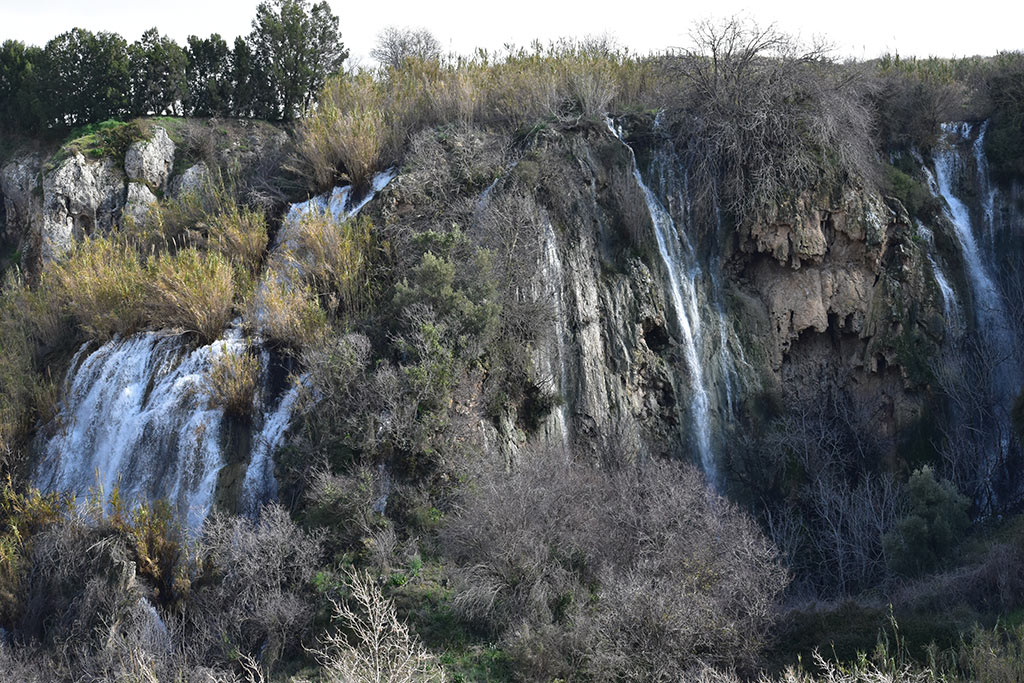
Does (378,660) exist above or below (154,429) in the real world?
below

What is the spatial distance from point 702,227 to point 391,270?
6.18 metres

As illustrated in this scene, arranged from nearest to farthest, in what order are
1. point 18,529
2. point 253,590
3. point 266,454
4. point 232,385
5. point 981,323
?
point 253,590 → point 18,529 → point 266,454 → point 232,385 → point 981,323

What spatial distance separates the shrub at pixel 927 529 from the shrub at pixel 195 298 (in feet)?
34.9

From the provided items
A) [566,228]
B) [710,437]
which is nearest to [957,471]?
[710,437]

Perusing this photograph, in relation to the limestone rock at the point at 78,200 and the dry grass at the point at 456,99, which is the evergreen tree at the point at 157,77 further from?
the dry grass at the point at 456,99

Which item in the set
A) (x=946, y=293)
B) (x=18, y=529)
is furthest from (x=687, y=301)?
(x=18, y=529)

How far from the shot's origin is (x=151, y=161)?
19750mm

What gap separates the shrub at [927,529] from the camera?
12.1m

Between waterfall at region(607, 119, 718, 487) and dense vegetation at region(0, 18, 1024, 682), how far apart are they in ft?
1.93

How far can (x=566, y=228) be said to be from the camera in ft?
51.0

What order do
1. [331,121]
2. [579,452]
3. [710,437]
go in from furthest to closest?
[331,121] < [710,437] < [579,452]

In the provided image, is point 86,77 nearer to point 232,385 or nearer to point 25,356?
point 25,356

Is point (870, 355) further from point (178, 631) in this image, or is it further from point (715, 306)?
point (178, 631)

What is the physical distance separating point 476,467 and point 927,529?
257 inches
